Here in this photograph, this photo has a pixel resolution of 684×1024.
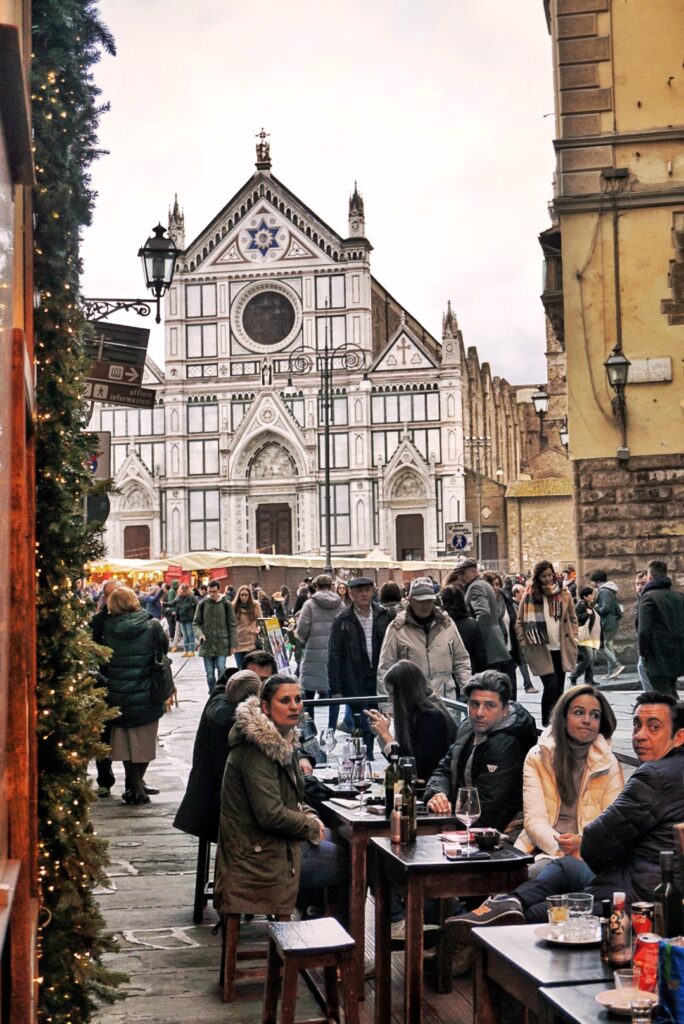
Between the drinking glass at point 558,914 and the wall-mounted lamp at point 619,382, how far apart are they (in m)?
11.5

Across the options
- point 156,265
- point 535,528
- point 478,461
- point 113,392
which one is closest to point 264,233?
point 478,461

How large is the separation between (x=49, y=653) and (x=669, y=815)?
86.8 inches

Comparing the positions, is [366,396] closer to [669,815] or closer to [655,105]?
[655,105]

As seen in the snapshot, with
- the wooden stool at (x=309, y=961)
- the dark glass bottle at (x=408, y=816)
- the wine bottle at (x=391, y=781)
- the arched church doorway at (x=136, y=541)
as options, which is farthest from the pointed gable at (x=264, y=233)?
the wooden stool at (x=309, y=961)

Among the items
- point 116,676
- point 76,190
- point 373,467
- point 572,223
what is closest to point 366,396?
point 373,467

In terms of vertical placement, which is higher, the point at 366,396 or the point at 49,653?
the point at 366,396

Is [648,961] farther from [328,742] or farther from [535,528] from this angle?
[535,528]

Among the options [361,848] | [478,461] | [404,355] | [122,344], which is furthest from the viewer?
[404,355]

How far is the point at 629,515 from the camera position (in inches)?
587

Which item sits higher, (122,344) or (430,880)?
(122,344)

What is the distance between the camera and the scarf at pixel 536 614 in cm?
1220

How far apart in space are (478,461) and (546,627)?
3983 centimetres

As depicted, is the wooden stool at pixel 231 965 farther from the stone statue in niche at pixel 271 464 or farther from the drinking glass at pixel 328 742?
the stone statue in niche at pixel 271 464

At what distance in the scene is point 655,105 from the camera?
50.1ft
